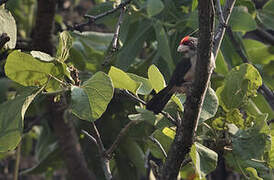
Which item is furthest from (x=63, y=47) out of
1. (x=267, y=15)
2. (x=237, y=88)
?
(x=267, y=15)

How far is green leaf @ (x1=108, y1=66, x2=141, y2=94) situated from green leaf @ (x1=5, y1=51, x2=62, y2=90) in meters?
0.12

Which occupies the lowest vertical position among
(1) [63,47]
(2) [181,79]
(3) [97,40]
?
(3) [97,40]

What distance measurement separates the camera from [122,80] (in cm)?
110

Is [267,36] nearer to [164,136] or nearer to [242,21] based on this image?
[242,21]

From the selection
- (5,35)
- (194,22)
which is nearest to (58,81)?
(5,35)

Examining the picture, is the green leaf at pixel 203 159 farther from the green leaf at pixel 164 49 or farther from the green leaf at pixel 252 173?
the green leaf at pixel 164 49

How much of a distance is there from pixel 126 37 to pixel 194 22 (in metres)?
0.30

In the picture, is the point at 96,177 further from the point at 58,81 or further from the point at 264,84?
the point at 58,81

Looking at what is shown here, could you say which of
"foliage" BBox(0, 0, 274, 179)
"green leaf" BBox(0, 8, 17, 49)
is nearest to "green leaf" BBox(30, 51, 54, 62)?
"foliage" BBox(0, 0, 274, 179)

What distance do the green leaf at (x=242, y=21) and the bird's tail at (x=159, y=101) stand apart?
0.49 metres

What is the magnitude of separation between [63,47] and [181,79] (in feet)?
1.38

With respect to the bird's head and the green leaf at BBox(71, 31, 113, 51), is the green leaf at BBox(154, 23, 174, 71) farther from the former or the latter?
the green leaf at BBox(71, 31, 113, 51)

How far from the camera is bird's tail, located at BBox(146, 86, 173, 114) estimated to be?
109 cm

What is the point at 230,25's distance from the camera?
A: 155 cm
